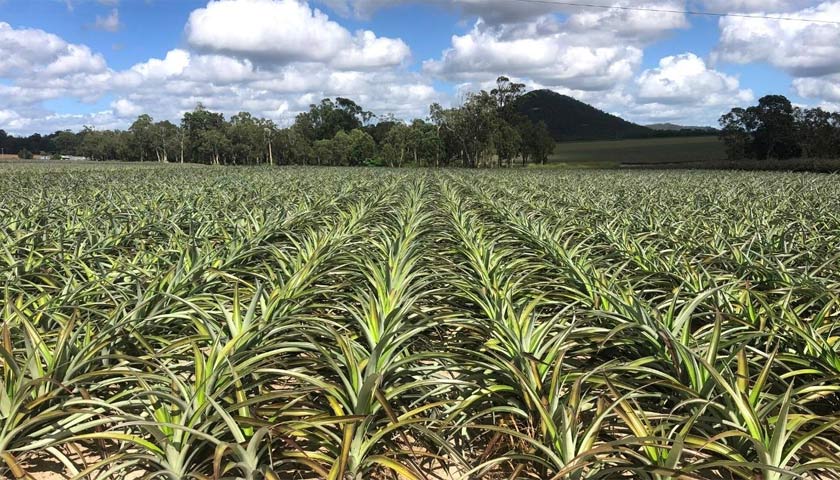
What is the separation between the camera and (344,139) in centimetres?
10219

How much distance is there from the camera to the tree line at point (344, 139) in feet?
265

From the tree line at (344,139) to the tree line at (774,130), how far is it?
30751mm

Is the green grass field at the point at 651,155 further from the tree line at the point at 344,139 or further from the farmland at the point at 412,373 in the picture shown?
the farmland at the point at 412,373

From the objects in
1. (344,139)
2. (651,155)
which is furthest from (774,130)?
(344,139)

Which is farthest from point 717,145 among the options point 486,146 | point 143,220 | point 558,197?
point 143,220

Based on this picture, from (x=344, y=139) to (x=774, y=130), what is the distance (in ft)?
234

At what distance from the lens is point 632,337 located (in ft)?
10.7

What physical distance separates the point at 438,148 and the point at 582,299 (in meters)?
85.1

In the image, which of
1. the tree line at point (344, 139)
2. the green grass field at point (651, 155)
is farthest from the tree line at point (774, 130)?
the tree line at point (344, 139)

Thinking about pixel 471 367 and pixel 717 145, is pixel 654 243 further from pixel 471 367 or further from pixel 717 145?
pixel 717 145

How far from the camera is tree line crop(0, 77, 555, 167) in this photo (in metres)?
80.6

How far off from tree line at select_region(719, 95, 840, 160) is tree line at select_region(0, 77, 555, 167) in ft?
101

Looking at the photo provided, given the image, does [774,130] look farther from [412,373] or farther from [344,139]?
[412,373]

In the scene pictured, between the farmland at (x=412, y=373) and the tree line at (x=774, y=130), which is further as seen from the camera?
the tree line at (x=774, y=130)
